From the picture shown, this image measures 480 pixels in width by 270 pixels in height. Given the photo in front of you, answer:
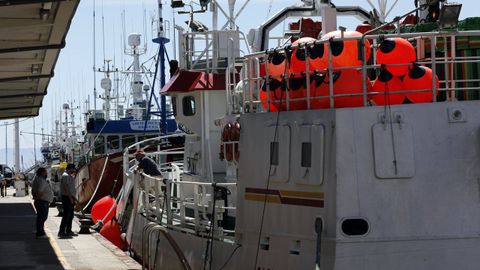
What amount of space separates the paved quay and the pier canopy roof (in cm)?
390

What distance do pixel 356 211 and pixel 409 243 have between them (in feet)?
2.04

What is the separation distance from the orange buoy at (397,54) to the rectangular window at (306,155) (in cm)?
119

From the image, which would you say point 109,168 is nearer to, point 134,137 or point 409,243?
point 134,137

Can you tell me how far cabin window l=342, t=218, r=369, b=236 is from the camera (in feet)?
31.0

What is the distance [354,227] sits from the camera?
9469mm

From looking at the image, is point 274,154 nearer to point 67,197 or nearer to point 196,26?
point 196,26

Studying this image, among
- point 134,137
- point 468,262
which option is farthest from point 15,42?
point 134,137

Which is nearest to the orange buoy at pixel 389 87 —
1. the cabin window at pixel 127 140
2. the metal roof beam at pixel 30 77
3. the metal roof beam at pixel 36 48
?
the metal roof beam at pixel 36 48

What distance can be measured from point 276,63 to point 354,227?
256cm

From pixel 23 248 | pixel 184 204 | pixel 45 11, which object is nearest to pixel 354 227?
pixel 184 204

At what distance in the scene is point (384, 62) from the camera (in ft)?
33.3

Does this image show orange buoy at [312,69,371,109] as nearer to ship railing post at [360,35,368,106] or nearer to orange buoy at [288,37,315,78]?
ship railing post at [360,35,368,106]

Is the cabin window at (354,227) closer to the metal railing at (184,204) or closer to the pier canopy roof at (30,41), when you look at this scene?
the metal railing at (184,204)

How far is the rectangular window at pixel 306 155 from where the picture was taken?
32.7 ft
